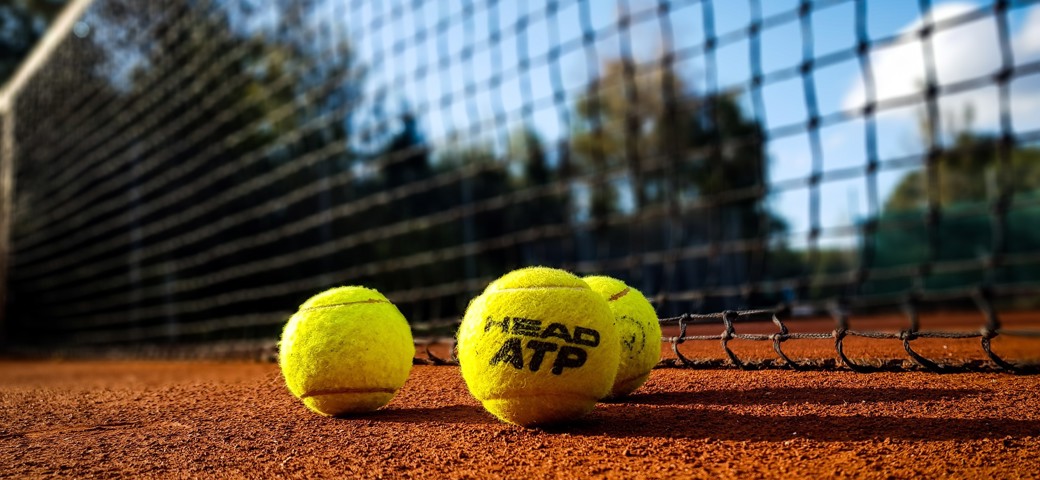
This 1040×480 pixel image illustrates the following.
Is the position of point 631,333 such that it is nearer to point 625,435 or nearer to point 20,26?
point 625,435

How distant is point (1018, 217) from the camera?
11.4 meters

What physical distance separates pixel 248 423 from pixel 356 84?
897cm

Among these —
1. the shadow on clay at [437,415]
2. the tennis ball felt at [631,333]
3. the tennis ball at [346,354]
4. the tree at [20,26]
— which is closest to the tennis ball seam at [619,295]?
the tennis ball felt at [631,333]

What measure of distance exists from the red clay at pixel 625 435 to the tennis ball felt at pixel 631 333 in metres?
0.07

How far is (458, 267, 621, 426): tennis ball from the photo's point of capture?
5.65ft

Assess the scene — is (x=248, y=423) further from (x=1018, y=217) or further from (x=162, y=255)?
(x=1018, y=217)

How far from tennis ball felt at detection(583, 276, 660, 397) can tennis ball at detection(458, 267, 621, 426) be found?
1.08ft

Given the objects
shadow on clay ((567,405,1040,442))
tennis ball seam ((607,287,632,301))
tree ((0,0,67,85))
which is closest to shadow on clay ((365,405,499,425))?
shadow on clay ((567,405,1040,442))

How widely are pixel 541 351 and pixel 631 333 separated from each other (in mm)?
493

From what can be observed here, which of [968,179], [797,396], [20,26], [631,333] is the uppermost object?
[20,26]

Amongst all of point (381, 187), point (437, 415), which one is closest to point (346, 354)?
point (437, 415)

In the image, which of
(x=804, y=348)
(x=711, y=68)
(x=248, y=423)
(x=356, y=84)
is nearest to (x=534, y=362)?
(x=248, y=423)

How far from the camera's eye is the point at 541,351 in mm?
1724

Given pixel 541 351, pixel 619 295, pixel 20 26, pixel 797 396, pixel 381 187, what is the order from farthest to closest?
1. pixel 20 26
2. pixel 381 187
3. pixel 619 295
4. pixel 797 396
5. pixel 541 351
